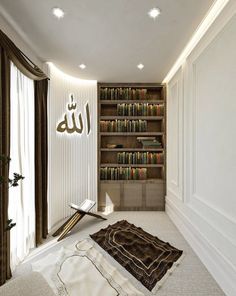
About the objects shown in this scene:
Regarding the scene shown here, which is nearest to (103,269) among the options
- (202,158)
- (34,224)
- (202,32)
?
(34,224)

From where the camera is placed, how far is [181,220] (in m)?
3.08

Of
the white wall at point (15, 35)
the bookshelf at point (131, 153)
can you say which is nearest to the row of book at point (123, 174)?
the bookshelf at point (131, 153)

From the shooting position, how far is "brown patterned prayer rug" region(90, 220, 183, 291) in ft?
6.93

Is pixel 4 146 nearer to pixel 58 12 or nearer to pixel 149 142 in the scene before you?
pixel 58 12

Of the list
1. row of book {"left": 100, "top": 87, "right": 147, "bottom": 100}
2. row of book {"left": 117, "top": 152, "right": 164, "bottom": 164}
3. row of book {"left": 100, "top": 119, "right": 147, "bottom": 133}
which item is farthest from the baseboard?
row of book {"left": 100, "top": 87, "right": 147, "bottom": 100}

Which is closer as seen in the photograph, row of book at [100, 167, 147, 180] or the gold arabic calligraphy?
the gold arabic calligraphy

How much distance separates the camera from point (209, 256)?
7.01 feet

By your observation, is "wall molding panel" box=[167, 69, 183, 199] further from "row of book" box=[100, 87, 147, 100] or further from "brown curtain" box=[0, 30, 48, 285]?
"brown curtain" box=[0, 30, 48, 285]

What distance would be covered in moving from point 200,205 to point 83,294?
1.54m

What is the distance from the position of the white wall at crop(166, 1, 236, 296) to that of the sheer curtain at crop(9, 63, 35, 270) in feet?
6.91

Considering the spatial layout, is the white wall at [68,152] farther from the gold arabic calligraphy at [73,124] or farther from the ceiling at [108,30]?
the ceiling at [108,30]

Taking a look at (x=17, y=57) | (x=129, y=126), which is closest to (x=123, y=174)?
(x=129, y=126)

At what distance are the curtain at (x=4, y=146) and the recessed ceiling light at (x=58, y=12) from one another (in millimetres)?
624

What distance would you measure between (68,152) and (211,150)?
2.55 metres
